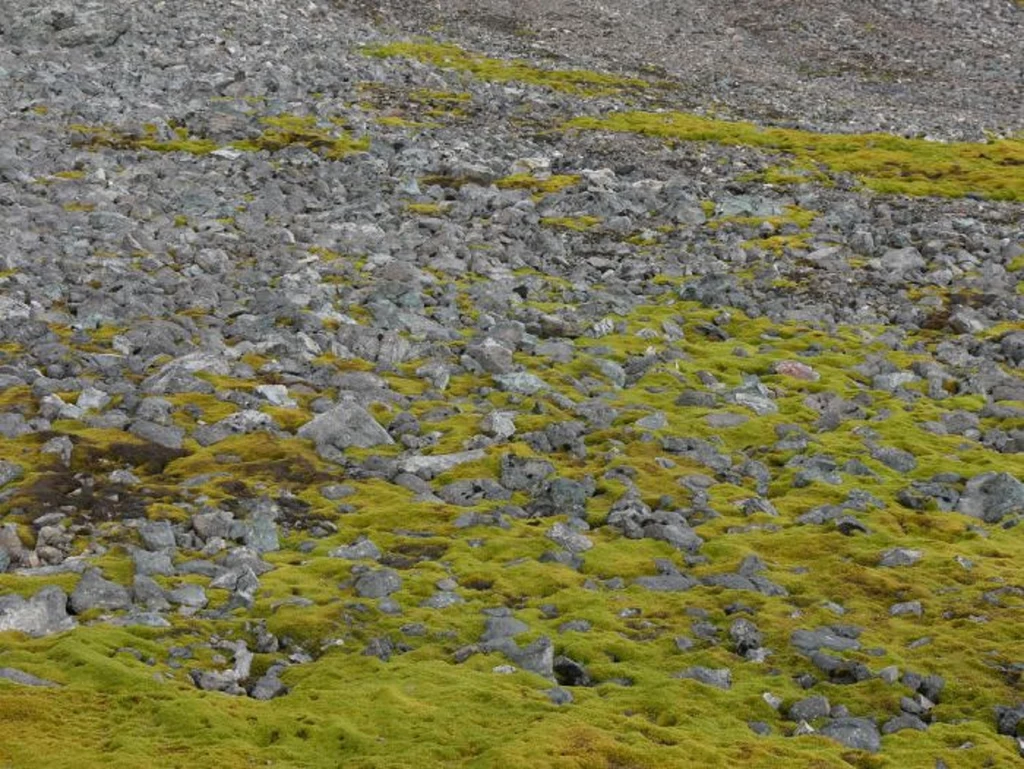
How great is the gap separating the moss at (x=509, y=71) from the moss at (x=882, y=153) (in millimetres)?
6045

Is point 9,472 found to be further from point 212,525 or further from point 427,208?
point 427,208

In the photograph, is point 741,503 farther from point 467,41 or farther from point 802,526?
point 467,41

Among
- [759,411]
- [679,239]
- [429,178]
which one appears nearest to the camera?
[759,411]

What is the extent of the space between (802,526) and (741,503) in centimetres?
88

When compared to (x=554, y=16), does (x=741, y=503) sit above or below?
below

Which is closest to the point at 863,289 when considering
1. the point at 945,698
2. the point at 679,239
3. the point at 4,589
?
the point at 679,239

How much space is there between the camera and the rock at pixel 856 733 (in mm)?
9453

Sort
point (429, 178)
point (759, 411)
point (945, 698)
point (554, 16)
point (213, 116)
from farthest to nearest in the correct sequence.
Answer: point (554, 16) → point (213, 116) → point (429, 178) → point (759, 411) → point (945, 698)

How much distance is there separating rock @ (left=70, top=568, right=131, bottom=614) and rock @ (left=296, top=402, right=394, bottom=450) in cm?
467

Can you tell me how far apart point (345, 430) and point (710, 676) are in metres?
7.05

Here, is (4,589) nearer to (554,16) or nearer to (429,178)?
(429,178)

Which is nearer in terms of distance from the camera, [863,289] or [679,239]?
[863,289]

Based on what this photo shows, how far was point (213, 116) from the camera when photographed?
34.9 m

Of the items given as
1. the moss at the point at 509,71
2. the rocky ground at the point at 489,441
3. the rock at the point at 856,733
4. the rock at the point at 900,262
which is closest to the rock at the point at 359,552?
the rocky ground at the point at 489,441
